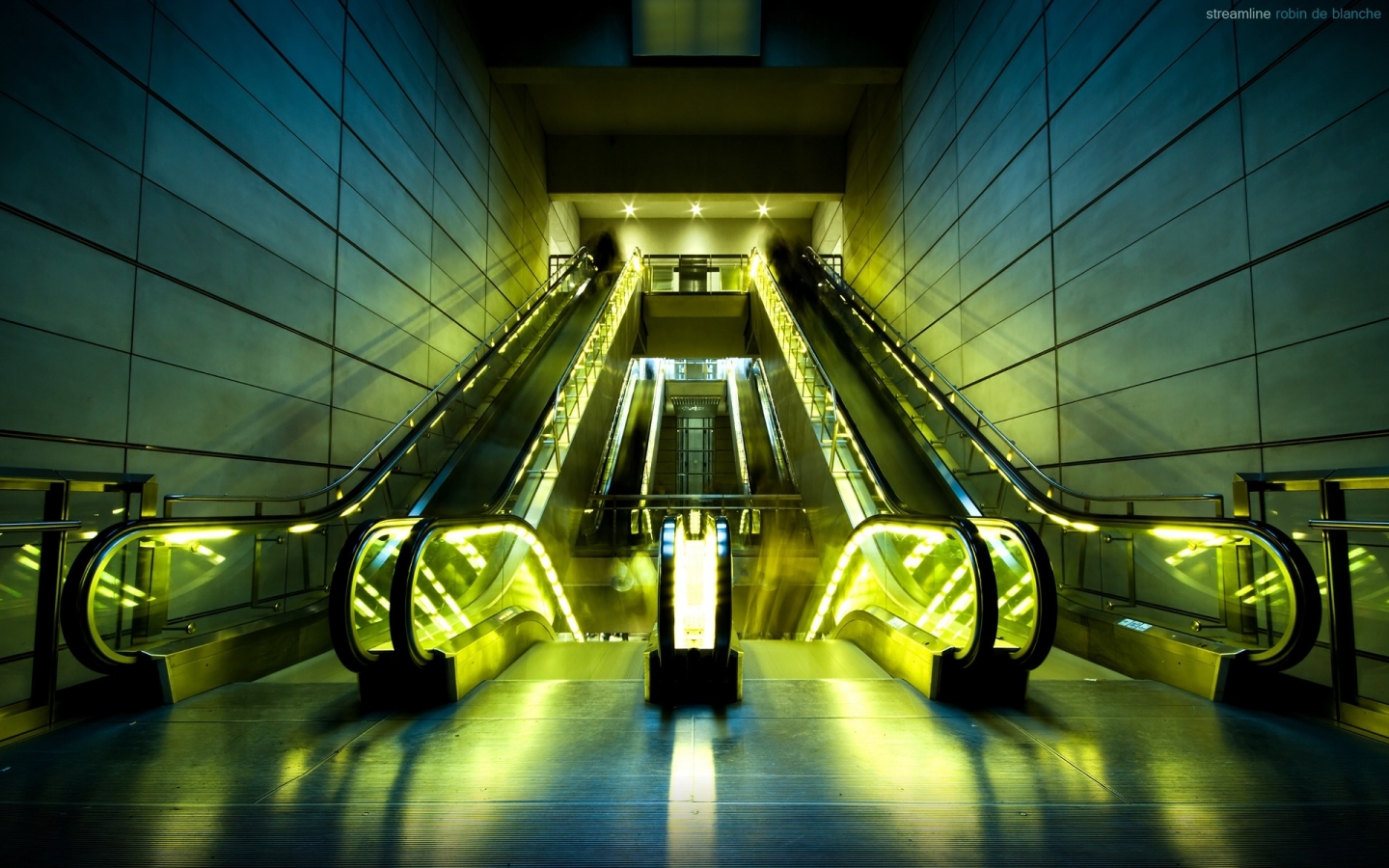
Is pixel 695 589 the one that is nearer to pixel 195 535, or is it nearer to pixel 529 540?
pixel 529 540

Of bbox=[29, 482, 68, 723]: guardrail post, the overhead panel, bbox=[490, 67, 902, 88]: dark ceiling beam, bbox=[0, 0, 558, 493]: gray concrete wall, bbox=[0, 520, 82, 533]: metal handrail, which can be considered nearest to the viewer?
bbox=[0, 520, 82, 533]: metal handrail

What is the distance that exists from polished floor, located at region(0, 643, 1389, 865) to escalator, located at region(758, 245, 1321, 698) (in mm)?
418

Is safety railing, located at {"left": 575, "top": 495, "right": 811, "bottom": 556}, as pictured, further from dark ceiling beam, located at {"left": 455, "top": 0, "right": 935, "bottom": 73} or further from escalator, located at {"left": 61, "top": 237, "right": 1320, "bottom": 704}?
dark ceiling beam, located at {"left": 455, "top": 0, "right": 935, "bottom": 73}

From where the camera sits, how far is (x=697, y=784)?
2.37 m

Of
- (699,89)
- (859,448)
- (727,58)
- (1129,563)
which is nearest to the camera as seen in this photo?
(1129,563)

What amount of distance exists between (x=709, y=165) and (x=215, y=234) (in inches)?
502

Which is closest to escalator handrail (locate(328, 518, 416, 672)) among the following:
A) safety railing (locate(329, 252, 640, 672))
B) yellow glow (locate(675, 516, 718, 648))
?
safety railing (locate(329, 252, 640, 672))

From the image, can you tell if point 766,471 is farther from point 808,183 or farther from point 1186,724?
point 1186,724

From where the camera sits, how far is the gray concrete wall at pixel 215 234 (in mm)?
3729

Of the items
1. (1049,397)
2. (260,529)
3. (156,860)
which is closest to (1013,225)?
(1049,397)

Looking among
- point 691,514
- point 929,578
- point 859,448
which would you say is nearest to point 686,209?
point 859,448

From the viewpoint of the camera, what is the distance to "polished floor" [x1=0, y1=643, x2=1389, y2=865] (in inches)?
76.5

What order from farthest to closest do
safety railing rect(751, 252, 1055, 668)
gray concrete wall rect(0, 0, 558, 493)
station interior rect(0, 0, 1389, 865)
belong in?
gray concrete wall rect(0, 0, 558, 493) < safety railing rect(751, 252, 1055, 668) < station interior rect(0, 0, 1389, 865)

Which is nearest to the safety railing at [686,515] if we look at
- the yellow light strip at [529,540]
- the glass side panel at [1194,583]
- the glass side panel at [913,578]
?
the yellow light strip at [529,540]
